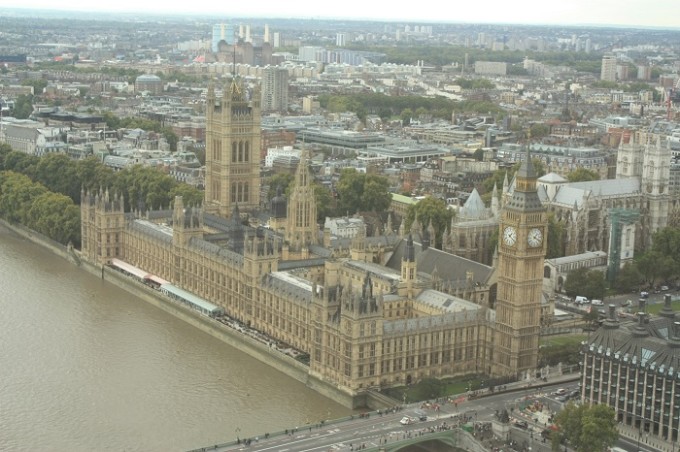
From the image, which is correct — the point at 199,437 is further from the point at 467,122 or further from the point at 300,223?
the point at 467,122

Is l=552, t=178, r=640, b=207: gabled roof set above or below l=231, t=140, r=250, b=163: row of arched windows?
below

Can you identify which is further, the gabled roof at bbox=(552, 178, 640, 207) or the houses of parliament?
the gabled roof at bbox=(552, 178, 640, 207)

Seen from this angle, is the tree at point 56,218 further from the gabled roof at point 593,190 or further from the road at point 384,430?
the road at point 384,430

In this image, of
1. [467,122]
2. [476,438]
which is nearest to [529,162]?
[476,438]

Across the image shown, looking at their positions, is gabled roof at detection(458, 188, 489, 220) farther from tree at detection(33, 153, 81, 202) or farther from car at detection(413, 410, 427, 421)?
tree at detection(33, 153, 81, 202)

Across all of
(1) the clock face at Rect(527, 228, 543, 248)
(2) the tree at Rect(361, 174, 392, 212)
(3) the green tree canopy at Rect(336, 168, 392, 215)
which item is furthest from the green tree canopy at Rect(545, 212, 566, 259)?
(1) the clock face at Rect(527, 228, 543, 248)

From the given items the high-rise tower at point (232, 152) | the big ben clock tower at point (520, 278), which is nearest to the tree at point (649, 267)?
the big ben clock tower at point (520, 278)

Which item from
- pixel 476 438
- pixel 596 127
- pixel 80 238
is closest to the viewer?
pixel 476 438
